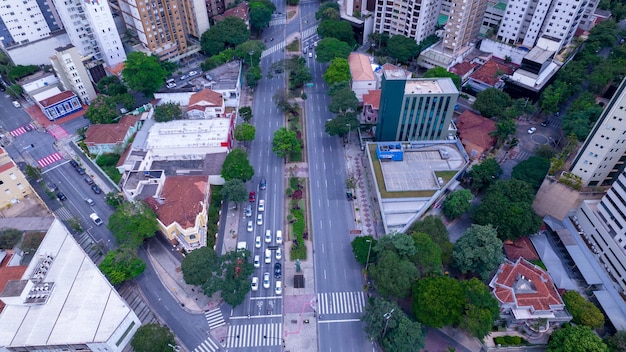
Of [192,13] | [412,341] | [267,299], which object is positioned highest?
[192,13]

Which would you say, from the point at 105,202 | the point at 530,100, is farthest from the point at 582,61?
the point at 105,202

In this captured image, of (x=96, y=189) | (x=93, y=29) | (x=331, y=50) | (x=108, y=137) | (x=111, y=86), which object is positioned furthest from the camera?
(x=331, y=50)

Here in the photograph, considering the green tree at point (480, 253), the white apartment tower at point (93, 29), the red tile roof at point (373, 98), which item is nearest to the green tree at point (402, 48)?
the red tile roof at point (373, 98)

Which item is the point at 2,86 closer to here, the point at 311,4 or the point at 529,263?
the point at 311,4

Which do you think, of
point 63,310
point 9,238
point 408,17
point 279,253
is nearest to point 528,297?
point 279,253

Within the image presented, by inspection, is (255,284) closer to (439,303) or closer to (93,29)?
(439,303)

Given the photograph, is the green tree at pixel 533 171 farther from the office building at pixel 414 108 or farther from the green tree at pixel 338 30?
the green tree at pixel 338 30
